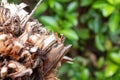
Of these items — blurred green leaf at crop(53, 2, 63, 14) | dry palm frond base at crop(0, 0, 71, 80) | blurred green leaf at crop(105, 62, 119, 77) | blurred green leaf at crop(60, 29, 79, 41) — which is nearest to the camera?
dry palm frond base at crop(0, 0, 71, 80)

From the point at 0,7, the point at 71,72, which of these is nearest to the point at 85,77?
the point at 71,72

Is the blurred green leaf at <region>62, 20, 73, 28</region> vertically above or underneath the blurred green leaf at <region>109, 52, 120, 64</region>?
above

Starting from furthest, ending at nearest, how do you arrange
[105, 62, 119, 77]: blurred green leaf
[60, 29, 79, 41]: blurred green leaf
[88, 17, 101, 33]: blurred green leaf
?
[88, 17, 101, 33]: blurred green leaf < [105, 62, 119, 77]: blurred green leaf < [60, 29, 79, 41]: blurred green leaf

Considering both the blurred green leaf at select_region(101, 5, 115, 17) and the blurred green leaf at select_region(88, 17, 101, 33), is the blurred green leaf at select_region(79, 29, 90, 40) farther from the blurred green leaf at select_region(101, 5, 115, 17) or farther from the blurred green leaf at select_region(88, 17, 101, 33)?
the blurred green leaf at select_region(101, 5, 115, 17)

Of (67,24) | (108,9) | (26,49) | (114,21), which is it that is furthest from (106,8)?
(26,49)

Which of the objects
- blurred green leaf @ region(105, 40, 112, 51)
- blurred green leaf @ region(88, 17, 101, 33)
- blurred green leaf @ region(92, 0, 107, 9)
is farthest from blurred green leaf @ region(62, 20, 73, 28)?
blurred green leaf @ region(105, 40, 112, 51)

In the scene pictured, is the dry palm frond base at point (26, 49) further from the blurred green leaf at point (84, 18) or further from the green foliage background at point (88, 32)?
the blurred green leaf at point (84, 18)

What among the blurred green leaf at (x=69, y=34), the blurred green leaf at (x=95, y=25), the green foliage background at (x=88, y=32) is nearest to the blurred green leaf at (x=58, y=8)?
the green foliage background at (x=88, y=32)
